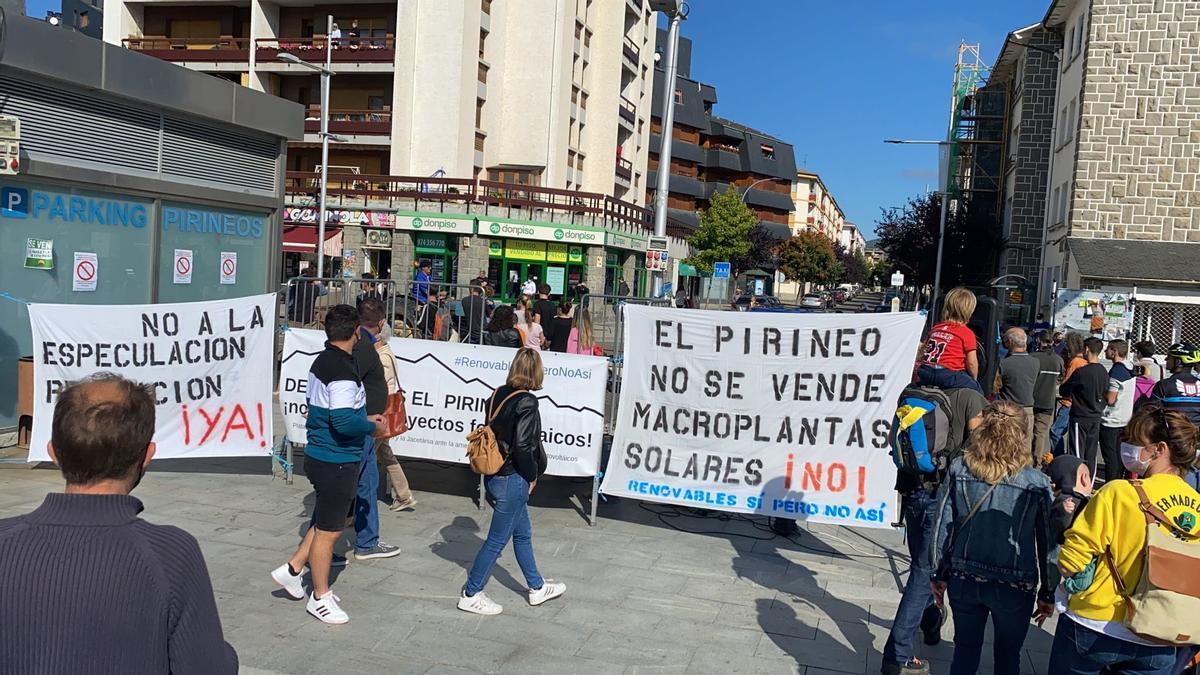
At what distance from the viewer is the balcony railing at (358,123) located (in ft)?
129

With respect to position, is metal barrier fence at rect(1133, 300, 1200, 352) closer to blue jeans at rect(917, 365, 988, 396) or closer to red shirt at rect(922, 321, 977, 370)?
red shirt at rect(922, 321, 977, 370)

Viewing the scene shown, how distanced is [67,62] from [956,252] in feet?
129

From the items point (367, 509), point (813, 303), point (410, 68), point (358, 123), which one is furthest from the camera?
Answer: point (813, 303)

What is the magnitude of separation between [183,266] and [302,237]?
26.2 metres

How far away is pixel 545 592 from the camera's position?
6.16 metres

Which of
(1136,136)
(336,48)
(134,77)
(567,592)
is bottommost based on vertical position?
(567,592)

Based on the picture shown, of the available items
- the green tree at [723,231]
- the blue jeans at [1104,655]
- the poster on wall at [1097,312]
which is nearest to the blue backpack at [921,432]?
the blue jeans at [1104,655]

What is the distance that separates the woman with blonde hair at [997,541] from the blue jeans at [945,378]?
142cm

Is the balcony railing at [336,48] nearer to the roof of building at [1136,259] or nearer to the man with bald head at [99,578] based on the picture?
the roof of building at [1136,259]

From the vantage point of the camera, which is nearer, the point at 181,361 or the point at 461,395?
the point at 181,361

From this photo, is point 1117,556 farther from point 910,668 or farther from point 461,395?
point 461,395

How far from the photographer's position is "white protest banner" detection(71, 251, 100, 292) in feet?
34.3

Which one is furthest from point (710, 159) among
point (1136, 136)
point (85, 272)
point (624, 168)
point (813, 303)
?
point (85, 272)

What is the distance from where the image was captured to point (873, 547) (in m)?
8.02
